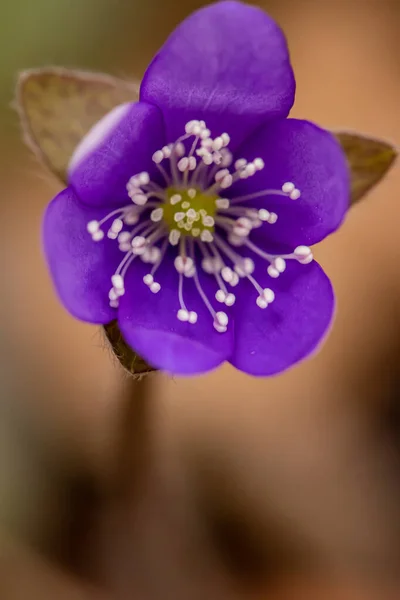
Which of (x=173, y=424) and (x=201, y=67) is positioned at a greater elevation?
(x=201, y=67)

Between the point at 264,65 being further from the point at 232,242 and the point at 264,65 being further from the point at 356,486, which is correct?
the point at 356,486

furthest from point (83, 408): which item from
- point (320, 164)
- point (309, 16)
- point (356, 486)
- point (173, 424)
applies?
point (309, 16)

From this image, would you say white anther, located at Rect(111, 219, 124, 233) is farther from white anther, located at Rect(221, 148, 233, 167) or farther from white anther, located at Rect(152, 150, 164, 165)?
white anther, located at Rect(221, 148, 233, 167)

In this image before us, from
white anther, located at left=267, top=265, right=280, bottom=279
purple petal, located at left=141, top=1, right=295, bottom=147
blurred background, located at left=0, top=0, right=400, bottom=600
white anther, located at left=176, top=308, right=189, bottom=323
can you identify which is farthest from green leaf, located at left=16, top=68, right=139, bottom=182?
blurred background, located at left=0, top=0, right=400, bottom=600

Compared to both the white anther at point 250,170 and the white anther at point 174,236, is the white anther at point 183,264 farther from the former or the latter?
the white anther at point 250,170

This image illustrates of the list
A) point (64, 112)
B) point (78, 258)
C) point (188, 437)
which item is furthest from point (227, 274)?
point (188, 437)

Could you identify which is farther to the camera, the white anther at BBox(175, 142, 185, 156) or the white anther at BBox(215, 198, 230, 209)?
the white anther at BBox(215, 198, 230, 209)

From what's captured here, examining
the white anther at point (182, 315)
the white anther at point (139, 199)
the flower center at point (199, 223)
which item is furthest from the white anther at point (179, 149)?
the white anther at point (182, 315)
